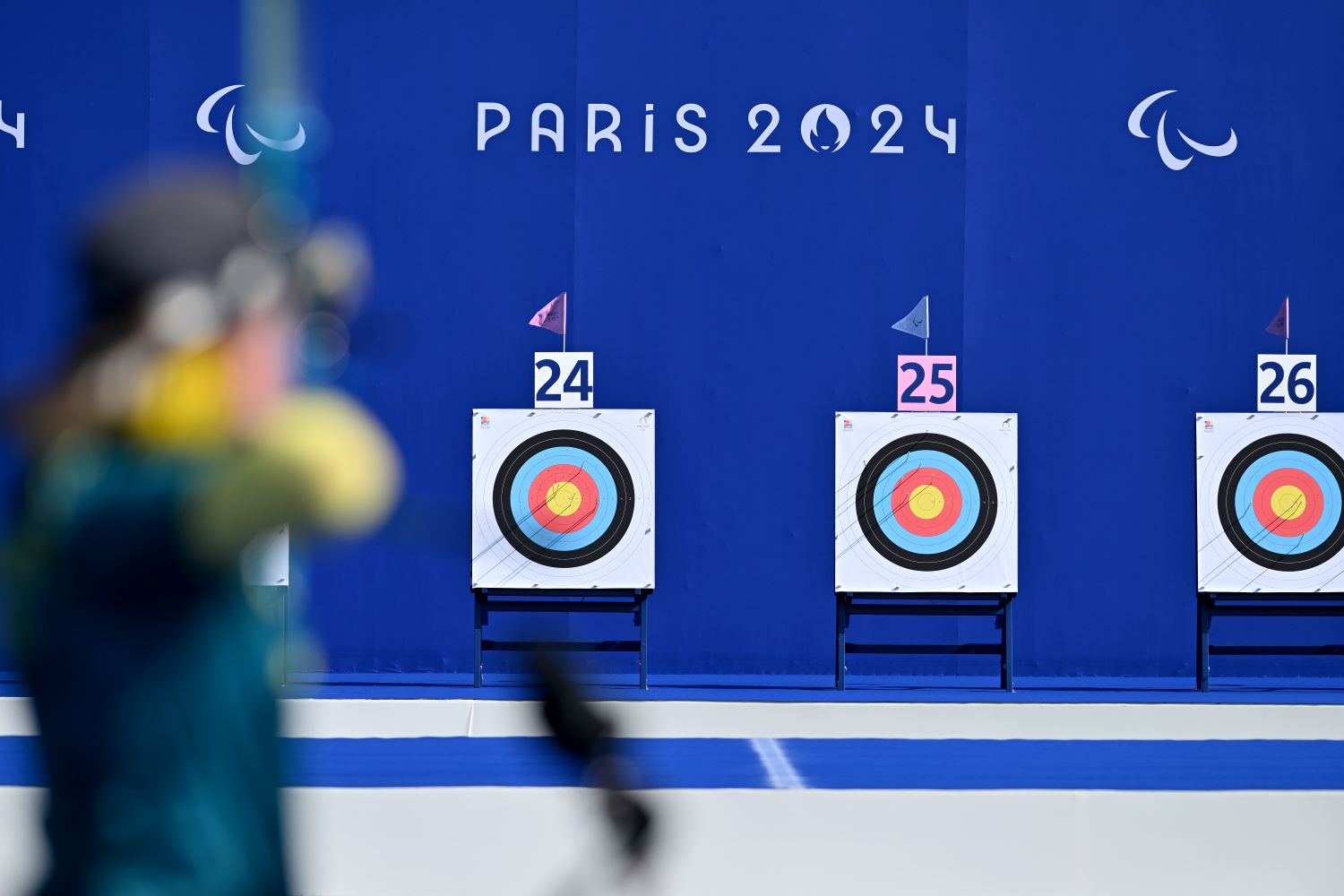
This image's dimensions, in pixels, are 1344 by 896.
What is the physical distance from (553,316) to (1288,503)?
250 cm

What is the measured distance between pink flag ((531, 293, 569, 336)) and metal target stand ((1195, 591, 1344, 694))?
2243mm

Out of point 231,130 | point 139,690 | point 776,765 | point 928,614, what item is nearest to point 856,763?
point 776,765

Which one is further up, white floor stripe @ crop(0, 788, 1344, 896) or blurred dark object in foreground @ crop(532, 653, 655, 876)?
blurred dark object in foreground @ crop(532, 653, 655, 876)

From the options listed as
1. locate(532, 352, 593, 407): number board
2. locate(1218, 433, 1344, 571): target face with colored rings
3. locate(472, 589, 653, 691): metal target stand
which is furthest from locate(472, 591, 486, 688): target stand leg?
locate(1218, 433, 1344, 571): target face with colored rings

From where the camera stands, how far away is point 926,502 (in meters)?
5.04

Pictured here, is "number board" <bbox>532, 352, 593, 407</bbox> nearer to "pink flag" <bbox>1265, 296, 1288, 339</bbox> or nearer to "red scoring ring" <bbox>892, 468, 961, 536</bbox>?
"red scoring ring" <bbox>892, 468, 961, 536</bbox>

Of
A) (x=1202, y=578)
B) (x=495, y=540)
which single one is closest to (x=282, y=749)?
(x=495, y=540)

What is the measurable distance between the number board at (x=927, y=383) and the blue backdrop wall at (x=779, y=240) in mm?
61

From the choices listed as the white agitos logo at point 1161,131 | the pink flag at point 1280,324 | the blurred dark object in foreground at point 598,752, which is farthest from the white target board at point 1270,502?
the blurred dark object in foreground at point 598,752

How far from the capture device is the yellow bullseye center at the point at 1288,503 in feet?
16.6

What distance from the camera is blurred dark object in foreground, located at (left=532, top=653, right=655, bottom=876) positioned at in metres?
0.89

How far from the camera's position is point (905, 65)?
5.25 metres

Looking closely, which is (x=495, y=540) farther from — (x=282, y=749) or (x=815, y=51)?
(x=282, y=749)

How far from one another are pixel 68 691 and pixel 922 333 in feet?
15.0
